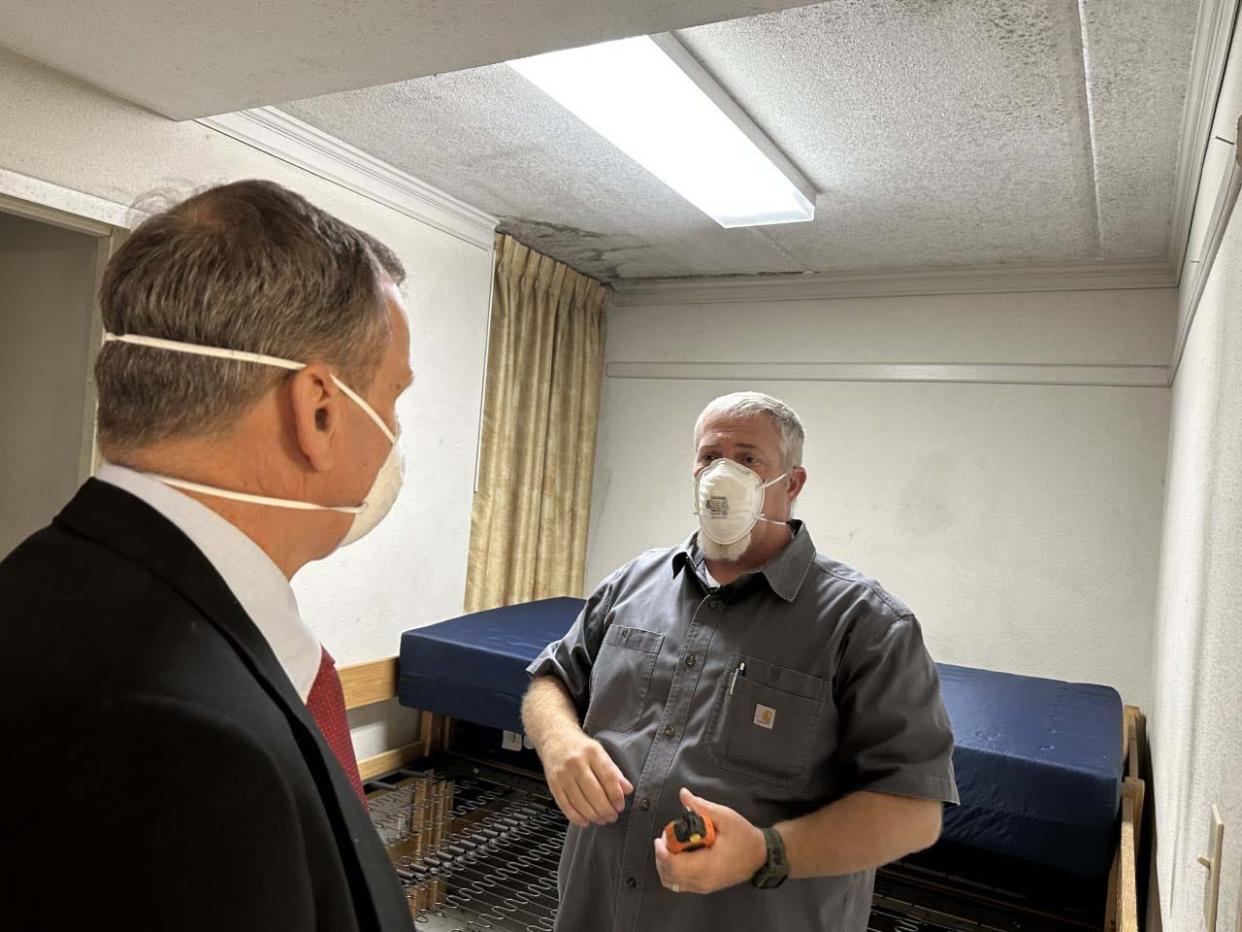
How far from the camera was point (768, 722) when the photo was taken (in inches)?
50.3

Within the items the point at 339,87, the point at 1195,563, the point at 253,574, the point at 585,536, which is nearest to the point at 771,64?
the point at 339,87

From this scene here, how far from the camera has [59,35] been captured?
1.85 m

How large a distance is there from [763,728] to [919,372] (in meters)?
2.88

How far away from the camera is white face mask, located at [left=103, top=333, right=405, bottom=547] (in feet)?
2.20

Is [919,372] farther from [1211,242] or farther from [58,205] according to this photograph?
[58,205]

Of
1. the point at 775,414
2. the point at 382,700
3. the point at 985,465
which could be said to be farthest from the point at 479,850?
the point at 985,465

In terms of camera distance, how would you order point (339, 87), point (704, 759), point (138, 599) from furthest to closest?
point (339, 87)
point (704, 759)
point (138, 599)

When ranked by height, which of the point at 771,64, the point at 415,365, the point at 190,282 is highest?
the point at 771,64

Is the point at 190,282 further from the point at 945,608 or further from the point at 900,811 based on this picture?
the point at 945,608

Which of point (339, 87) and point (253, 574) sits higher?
point (339, 87)

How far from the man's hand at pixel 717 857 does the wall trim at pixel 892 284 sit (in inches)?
123

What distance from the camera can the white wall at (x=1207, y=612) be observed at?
3.28ft

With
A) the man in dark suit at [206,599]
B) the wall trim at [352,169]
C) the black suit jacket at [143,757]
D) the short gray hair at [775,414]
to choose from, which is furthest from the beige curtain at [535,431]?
the black suit jacket at [143,757]

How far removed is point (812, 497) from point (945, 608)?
77 cm
